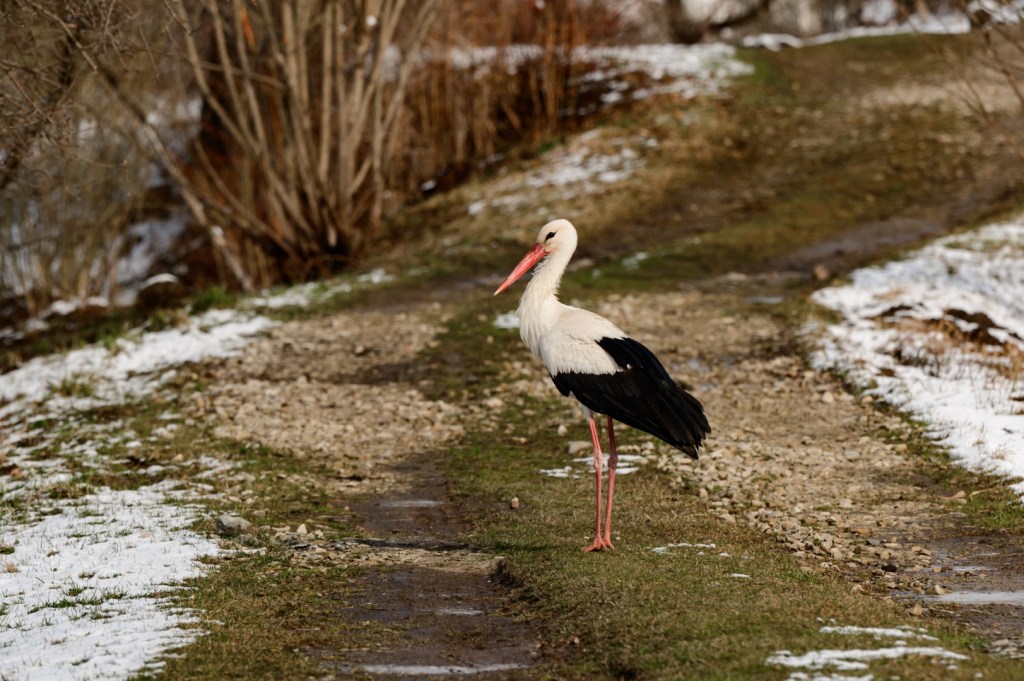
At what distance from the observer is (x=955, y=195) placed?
21.0 meters

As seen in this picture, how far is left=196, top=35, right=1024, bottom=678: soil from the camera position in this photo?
7.07m

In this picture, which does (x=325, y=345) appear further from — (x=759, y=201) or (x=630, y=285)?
(x=759, y=201)

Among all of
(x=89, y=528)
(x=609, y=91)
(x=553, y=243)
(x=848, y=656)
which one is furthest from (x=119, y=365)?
(x=609, y=91)

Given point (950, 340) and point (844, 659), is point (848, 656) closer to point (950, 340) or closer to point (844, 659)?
point (844, 659)

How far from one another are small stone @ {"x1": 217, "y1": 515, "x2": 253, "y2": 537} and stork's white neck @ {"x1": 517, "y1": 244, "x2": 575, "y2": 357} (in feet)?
8.27

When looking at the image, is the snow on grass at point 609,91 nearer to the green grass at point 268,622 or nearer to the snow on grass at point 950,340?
the snow on grass at point 950,340

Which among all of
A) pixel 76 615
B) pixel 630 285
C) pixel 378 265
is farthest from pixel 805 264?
pixel 76 615

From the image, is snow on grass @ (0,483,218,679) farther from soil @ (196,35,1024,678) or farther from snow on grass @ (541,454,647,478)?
snow on grass @ (541,454,647,478)

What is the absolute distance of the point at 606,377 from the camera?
7.98 metres

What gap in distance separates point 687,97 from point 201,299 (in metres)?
14.0

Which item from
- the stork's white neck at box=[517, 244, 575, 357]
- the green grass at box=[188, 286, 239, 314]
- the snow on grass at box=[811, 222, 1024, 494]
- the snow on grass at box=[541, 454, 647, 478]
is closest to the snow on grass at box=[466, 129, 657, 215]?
the green grass at box=[188, 286, 239, 314]

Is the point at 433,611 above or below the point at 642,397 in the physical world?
below

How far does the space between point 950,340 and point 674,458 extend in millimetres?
5085

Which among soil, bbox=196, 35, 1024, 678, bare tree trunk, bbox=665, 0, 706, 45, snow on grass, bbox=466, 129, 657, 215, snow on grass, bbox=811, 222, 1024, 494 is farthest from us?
bare tree trunk, bbox=665, 0, 706, 45
